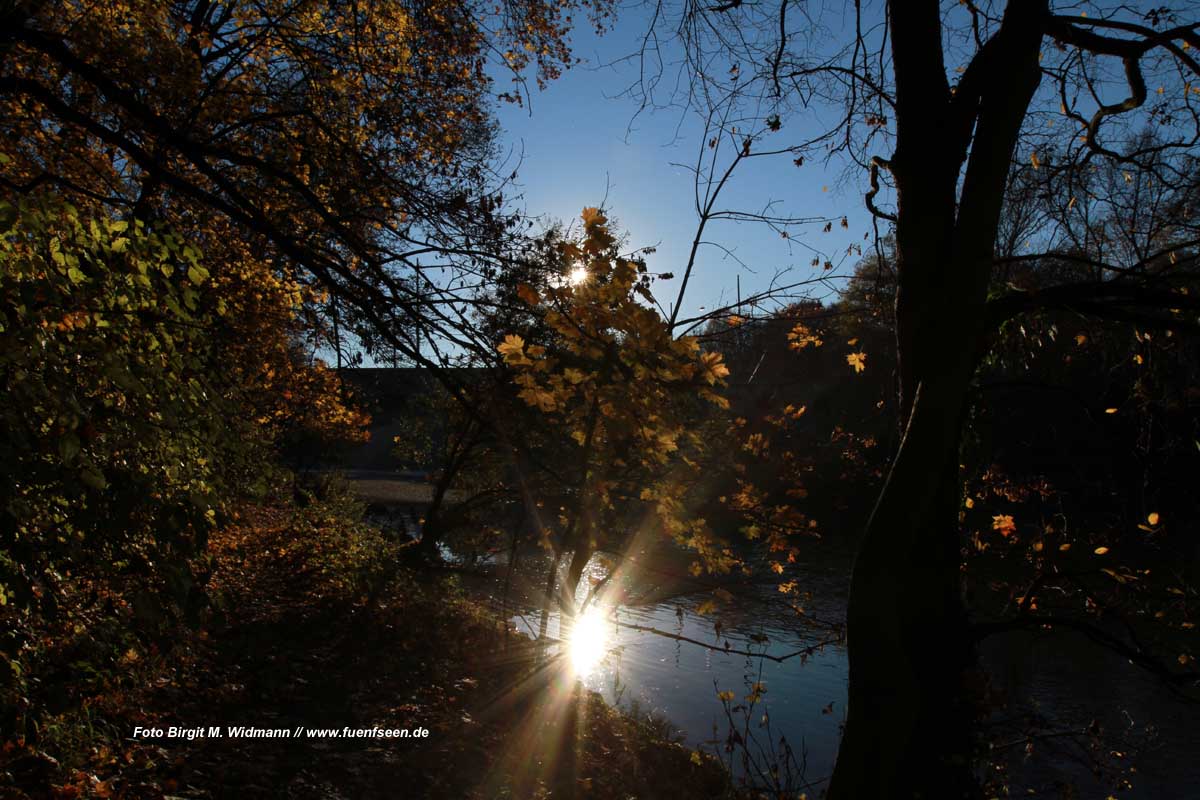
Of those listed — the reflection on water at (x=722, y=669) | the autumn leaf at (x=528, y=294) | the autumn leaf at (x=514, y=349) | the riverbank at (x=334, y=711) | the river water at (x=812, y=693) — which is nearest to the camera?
the autumn leaf at (x=528, y=294)

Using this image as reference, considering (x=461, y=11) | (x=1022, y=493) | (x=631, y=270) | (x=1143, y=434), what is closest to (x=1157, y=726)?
(x=1022, y=493)

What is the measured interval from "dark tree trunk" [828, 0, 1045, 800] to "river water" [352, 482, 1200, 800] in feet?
8.73

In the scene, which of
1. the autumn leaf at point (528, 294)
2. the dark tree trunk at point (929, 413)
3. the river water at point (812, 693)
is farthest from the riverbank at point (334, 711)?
the dark tree trunk at point (929, 413)

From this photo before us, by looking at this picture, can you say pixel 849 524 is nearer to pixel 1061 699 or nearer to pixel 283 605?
pixel 1061 699

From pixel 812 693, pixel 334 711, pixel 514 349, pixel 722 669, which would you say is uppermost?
pixel 514 349

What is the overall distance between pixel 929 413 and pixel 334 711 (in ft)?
21.5

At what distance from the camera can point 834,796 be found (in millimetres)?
3654

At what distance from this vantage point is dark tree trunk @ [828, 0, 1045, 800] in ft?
11.7

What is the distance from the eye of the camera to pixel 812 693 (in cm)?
1295

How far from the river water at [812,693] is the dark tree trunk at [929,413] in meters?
2.66

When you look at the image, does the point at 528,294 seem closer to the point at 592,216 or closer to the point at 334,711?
the point at 592,216

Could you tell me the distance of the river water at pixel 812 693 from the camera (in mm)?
9859

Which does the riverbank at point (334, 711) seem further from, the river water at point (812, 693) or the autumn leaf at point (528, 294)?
the autumn leaf at point (528, 294)

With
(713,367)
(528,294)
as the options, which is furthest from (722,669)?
(528,294)
